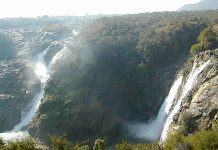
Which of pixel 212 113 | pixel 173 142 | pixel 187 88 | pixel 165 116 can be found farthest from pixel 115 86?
pixel 173 142

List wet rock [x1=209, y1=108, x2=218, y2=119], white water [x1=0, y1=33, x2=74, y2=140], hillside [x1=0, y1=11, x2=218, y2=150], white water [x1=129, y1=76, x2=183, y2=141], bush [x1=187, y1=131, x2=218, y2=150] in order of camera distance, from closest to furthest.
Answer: bush [x1=187, y1=131, x2=218, y2=150] → wet rock [x1=209, y1=108, x2=218, y2=119] → white water [x1=129, y1=76, x2=183, y2=141] → hillside [x1=0, y1=11, x2=218, y2=150] → white water [x1=0, y1=33, x2=74, y2=140]

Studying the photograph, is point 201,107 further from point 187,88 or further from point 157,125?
point 157,125

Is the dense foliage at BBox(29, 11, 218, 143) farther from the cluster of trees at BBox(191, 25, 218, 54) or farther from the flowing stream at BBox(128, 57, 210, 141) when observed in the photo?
the cluster of trees at BBox(191, 25, 218, 54)

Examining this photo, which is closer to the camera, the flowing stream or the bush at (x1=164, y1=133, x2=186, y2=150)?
the bush at (x1=164, y1=133, x2=186, y2=150)

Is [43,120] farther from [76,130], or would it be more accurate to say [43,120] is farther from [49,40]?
[49,40]

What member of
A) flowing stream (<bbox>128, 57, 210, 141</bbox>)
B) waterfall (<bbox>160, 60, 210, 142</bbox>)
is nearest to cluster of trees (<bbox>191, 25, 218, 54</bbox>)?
flowing stream (<bbox>128, 57, 210, 141</bbox>)
